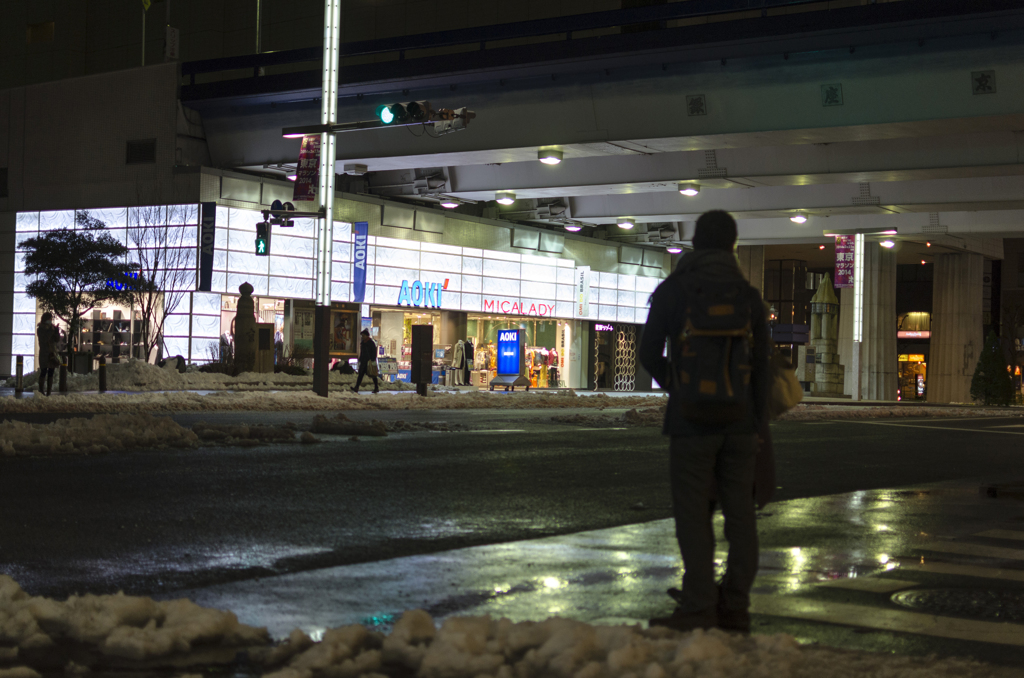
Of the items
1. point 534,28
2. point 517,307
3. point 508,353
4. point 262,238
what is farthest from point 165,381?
point 517,307

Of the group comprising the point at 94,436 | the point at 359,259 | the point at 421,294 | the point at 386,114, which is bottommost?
the point at 94,436

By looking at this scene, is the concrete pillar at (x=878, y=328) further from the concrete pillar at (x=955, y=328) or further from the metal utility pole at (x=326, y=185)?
the metal utility pole at (x=326, y=185)

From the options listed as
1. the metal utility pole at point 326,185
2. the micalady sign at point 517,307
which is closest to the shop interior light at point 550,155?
the metal utility pole at point 326,185

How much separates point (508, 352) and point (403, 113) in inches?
689

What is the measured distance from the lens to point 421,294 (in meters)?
42.8

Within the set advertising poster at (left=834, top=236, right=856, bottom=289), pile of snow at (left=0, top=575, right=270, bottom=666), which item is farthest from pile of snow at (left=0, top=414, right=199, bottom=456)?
advertising poster at (left=834, top=236, right=856, bottom=289)

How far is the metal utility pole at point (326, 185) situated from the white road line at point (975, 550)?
18.7 meters

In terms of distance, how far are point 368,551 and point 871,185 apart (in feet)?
107

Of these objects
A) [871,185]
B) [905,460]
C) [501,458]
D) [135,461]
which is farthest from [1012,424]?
[135,461]

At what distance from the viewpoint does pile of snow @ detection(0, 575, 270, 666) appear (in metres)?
4.25

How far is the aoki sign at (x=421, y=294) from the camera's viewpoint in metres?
42.1

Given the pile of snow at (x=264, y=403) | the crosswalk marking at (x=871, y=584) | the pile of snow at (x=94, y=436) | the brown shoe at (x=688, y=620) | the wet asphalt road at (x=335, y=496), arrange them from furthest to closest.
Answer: the pile of snow at (x=264, y=403)
the pile of snow at (x=94, y=436)
the wet asphalt road at (x=335, y=496)
the crosswalk marking at (x=871, y=584)
the brown shoe at (x=688, y=620)

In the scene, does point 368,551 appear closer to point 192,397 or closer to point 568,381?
point 192,397

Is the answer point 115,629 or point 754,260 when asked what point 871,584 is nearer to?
point 115,629
